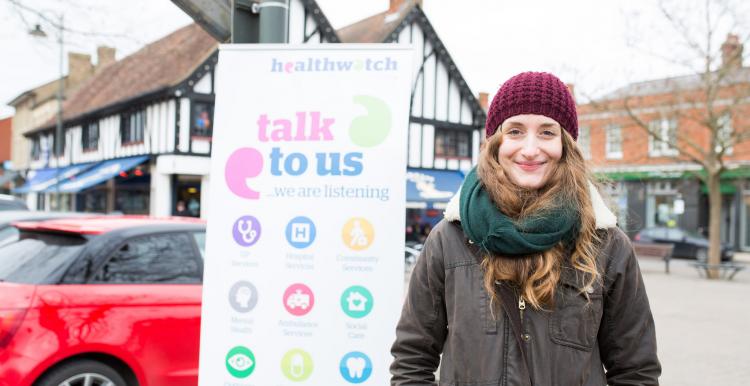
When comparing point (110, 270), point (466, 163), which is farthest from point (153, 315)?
point (466, 163)

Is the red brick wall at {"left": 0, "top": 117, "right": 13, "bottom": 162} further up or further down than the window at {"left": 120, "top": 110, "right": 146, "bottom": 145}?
further up

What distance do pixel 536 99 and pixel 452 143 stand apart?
2143 centimetres

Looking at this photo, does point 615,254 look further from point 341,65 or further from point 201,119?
point 201,119

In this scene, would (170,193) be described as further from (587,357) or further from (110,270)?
(587,357)

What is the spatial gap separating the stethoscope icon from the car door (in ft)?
5.39

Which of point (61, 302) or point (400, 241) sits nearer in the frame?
point (400, 241)

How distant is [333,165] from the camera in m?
2.86

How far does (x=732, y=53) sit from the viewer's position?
14.8m

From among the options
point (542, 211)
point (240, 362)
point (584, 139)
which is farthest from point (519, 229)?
point (584, 139)

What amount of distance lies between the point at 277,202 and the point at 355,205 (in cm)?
37

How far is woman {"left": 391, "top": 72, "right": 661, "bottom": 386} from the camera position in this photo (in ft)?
5.69


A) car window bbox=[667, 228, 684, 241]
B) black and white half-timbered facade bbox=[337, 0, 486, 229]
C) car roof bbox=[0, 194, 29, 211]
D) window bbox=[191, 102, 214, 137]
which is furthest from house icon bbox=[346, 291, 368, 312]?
car window bbox=[667, 228, 684, 241]

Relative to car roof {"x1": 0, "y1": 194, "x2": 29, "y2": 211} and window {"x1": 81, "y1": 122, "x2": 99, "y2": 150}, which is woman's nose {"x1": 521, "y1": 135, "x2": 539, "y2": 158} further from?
window {"x1": 81, "y1": 122, "x2": 99, "y2": 150}

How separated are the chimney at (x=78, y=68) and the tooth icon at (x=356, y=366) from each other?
130 ft
